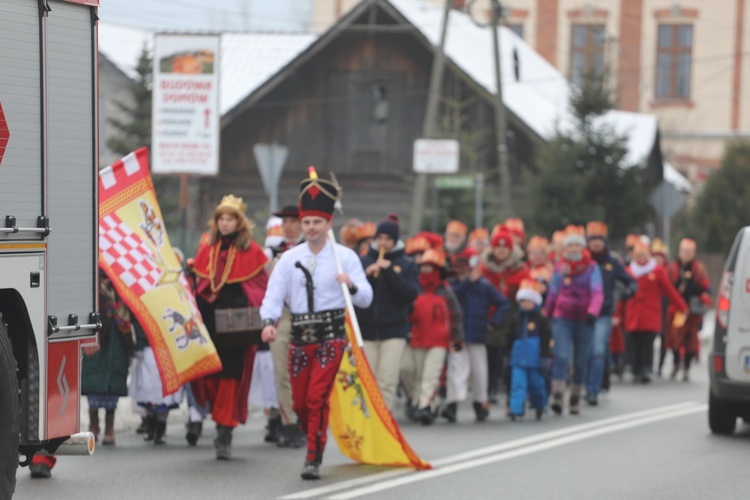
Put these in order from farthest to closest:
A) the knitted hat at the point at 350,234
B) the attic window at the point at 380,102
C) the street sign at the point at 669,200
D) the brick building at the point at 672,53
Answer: the brick building at the point at 672,53 → the attic window at the point at 380,102 → the street sign at the point at 669,200 → the knitted hat at the point at 350,234

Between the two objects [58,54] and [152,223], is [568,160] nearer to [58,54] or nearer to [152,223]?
[152,223]

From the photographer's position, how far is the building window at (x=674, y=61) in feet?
199

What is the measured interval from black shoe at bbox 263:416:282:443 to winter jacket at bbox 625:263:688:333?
8.21 meters

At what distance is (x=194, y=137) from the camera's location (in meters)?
19.0

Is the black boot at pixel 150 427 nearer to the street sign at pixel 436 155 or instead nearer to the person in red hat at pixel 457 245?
the person in red hat at pixel 457 245

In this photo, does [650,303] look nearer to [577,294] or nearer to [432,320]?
[577,294]

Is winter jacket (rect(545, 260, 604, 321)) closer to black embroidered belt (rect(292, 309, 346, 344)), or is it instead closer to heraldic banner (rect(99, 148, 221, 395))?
heraldic banner (rect(99, 148, 221, 395))

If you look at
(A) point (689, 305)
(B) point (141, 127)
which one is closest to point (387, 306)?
(A) point (689, 305)

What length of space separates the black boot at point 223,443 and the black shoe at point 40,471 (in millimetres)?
1529

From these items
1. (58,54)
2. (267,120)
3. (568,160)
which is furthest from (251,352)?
(267,120)

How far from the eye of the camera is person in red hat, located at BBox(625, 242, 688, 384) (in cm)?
2042

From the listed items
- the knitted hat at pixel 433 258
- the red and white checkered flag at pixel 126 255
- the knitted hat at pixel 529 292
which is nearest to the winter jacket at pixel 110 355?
the red and white checkered flag at pixel 126 255

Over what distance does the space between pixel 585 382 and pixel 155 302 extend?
21.6 ft

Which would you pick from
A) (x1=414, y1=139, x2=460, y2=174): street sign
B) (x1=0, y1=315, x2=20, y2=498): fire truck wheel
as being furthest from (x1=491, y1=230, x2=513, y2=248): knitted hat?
(x1=0, y1=315, x2=20, y2=498): fire truck wheel
